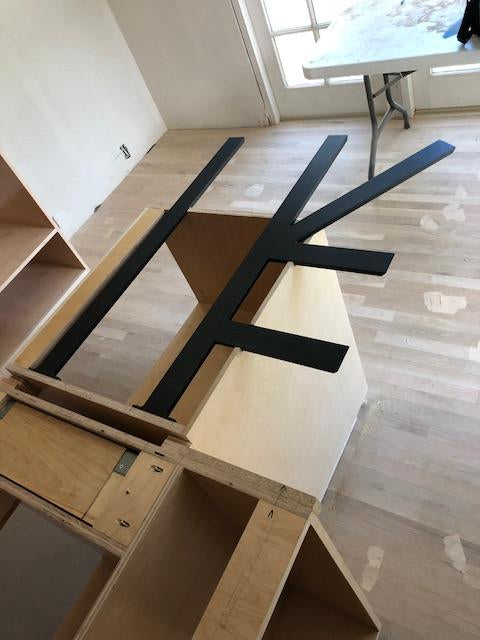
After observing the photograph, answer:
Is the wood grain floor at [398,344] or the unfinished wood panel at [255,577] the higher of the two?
the wood grain floor at [398,344]

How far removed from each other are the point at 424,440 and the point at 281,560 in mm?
1148

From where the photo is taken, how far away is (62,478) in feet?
3.43

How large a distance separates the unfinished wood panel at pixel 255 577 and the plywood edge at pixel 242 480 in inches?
0.7

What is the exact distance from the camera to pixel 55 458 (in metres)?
1.08

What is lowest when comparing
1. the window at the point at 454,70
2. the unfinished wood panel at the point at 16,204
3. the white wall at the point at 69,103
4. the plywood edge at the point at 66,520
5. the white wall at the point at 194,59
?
the plywood edge at the point at 66,520

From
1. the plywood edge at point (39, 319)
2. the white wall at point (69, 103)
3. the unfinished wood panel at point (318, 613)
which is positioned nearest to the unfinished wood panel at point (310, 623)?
the unfinished wood panel at point (318, 613)

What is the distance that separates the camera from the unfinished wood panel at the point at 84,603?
113 cm

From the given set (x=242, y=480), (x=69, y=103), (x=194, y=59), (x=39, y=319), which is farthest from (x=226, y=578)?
(x=194, y=59)

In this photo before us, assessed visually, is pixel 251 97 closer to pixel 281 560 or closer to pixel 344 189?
pixel 344 189

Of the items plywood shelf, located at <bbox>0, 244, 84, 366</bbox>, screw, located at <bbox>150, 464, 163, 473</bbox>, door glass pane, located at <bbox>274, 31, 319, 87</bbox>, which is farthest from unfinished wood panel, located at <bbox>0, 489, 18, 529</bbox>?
door glass pane, located at <bbox>274, 31, 319, 87</bbox>

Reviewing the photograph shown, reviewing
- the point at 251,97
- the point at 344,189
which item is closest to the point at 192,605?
the point at 344,189

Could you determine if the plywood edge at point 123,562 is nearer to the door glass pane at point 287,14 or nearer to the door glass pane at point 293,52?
the door glass pane at point 293,52

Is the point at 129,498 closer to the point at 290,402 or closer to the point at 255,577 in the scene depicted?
the point at 255,577

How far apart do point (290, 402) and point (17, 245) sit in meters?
1.72
